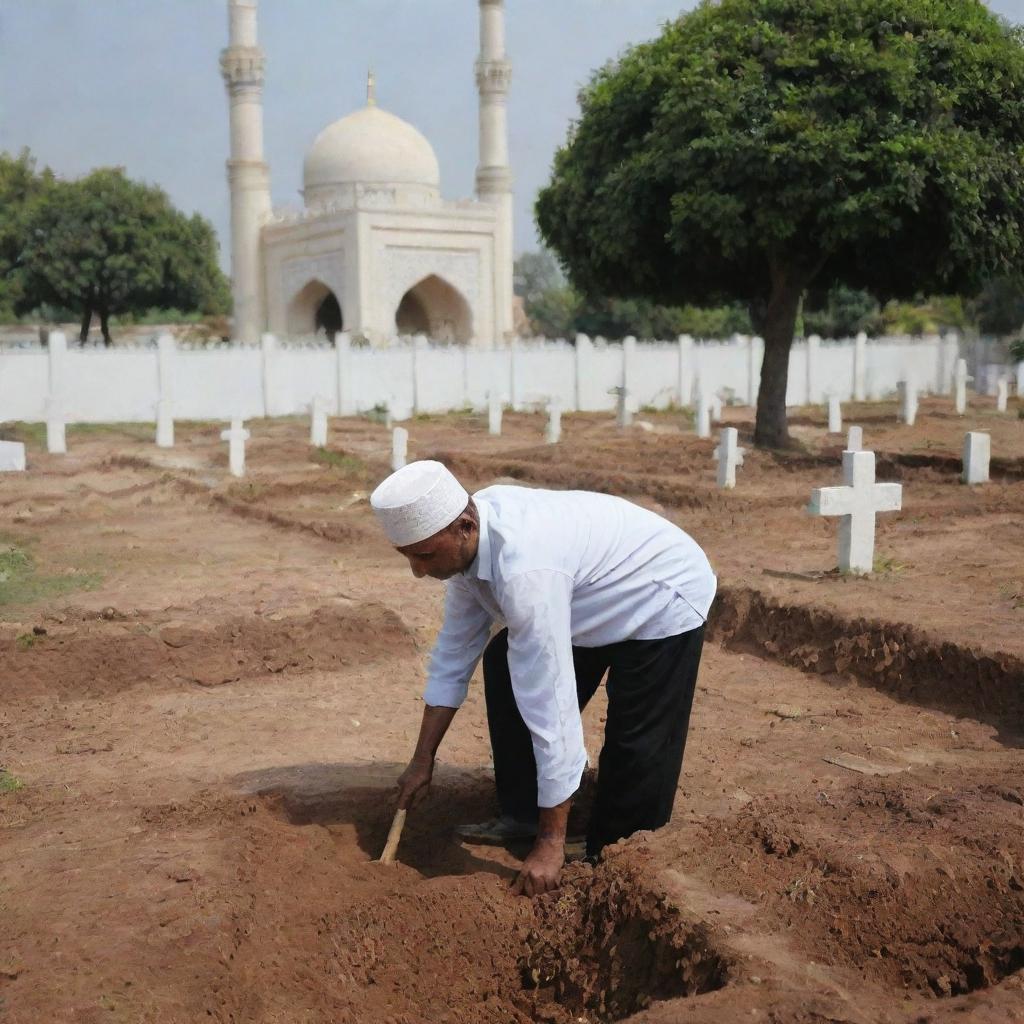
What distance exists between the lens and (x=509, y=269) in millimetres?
38062

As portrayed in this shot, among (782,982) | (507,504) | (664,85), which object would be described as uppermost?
(664,85)

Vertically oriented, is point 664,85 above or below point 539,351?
above

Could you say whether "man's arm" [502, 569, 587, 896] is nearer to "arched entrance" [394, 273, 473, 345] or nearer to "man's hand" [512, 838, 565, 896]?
"man's hand" [512, 838, 565, 896]

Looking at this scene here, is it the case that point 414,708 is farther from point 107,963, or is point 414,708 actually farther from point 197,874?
point 107,963

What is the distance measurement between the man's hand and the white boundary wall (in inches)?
679

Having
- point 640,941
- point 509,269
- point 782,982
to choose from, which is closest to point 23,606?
point 640,941

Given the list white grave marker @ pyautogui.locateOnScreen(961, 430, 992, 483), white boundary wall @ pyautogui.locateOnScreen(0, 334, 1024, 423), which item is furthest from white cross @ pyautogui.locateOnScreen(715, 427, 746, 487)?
white boundary wall @ pyautogui.locateOnScreen(0, 334, 1024, 423)

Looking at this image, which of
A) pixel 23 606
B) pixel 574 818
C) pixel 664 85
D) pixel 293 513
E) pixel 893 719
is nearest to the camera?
pixel 574 818

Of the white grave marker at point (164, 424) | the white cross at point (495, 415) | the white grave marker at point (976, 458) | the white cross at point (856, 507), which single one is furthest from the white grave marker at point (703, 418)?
the white cross at point (856, 507)

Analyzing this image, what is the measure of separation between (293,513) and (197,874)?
938cm

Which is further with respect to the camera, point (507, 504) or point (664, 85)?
point (664, 85)

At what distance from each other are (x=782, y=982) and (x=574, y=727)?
2.92 ft

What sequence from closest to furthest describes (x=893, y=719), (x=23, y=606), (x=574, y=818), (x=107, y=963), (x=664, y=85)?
(x=107, y=963), (x=574, y=818), (x=893, y=719), (x=23, y=606), (x=664, y=85)

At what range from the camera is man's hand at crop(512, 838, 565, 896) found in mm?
3428
